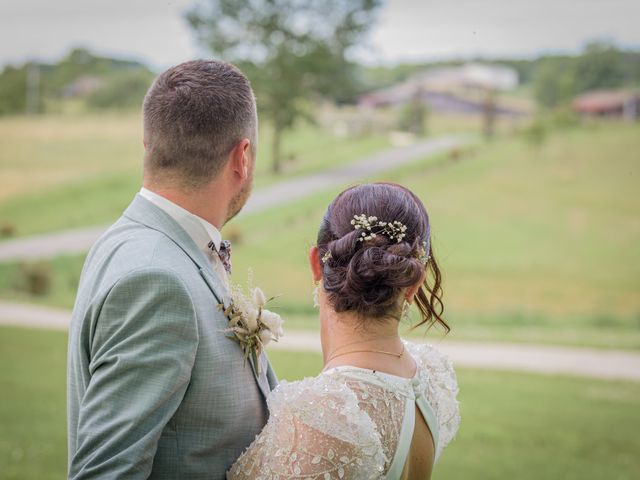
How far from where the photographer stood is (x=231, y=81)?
1700mm

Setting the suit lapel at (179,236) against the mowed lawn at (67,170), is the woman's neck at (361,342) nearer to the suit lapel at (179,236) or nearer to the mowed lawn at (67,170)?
the suit lapel at (179,236)

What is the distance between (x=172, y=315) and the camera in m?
1.52

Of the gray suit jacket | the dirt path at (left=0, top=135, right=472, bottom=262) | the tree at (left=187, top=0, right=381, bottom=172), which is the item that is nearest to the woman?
the gray suit jacket

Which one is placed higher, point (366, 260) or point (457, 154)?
point (366, 260)

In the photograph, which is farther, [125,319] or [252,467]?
[252,467]

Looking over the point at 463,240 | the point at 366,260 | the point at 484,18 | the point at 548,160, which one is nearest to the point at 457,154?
the point at 548,160

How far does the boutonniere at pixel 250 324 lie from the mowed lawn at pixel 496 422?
432cm

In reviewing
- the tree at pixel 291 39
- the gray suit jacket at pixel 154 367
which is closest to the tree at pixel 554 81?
the tree at pixel 291 39

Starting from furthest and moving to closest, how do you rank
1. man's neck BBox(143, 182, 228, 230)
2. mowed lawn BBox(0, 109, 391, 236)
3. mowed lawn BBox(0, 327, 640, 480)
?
mowed lawn BBox(0, 109, 391, 236) → mowed lawn BBox(0, 327, 640, 480) → man's neck BBox(143, 182, 228, 230)

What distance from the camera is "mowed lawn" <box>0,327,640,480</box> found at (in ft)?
19.5

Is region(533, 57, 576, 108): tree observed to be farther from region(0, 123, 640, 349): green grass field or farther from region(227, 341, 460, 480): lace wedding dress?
region(227, 341, 460, 480): lace wedding dress

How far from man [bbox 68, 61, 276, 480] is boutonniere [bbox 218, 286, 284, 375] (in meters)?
0.02

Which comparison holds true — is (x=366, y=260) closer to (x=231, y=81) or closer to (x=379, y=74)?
(x=231, y=81)

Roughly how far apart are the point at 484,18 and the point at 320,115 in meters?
12.0
